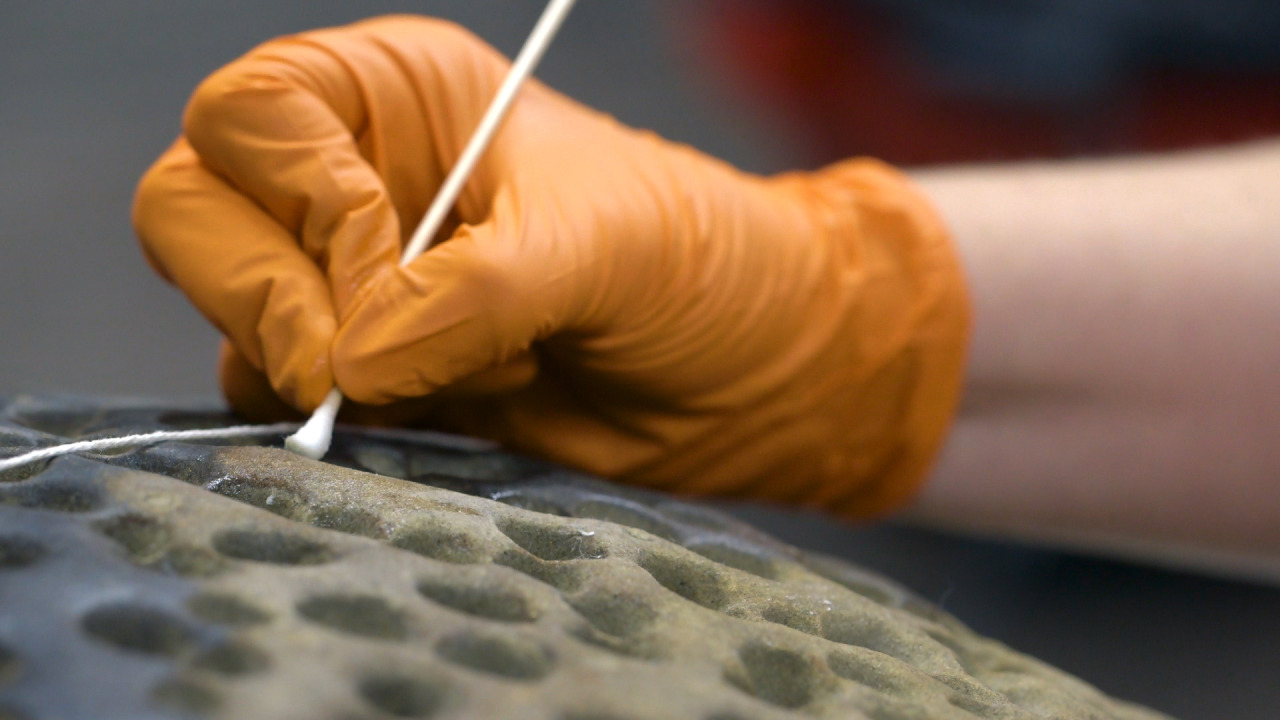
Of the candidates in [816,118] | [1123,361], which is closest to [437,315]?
[1123,361]

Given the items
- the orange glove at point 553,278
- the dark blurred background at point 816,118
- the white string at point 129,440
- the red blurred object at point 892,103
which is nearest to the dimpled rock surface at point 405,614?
the white string at point 129,440

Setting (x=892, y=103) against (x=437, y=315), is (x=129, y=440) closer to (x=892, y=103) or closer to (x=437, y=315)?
(x=437, y=315)

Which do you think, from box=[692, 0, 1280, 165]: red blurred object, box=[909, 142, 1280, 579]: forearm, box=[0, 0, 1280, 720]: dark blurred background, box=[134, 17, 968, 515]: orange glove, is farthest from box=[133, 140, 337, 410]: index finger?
box=[692, 0, 1280, 165]: red blurred object

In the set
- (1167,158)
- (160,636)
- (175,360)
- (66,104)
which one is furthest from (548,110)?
(66,104)

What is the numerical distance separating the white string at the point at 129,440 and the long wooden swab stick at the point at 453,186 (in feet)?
0.11

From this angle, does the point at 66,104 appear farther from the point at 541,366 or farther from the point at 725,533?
the point at 725,533

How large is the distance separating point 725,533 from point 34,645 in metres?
0.46

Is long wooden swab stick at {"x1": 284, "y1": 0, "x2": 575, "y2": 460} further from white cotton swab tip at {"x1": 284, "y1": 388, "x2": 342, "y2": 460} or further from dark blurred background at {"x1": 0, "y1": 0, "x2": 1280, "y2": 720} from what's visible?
dark blurred background at {"x1": 0, "y1": 0, "x2": 1280, "y2": 720}

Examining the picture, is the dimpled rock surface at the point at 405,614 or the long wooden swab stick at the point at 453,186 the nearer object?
the dimpled rock surface at the point at 405,614

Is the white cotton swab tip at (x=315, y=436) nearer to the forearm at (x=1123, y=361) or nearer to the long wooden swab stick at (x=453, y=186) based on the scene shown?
the long wooden swab stick at (x=453, y=186)

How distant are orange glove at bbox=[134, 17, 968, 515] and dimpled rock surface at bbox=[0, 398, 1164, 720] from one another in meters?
0.12

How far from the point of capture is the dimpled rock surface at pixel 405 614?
399mm

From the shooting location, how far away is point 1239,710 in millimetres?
1089

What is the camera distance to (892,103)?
6.59 feet
